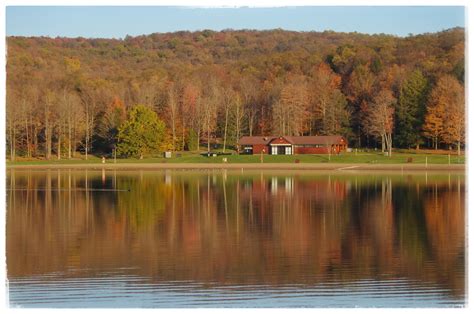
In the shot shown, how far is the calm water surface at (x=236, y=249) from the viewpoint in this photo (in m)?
16.3

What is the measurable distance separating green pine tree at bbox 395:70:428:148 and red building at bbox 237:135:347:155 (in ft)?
21.1

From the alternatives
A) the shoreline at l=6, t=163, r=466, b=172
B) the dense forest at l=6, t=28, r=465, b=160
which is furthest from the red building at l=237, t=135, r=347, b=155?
the shoreline at l=6, t=163, r=466, b=172

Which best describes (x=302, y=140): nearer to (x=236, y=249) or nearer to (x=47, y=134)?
(x=47, y=134)

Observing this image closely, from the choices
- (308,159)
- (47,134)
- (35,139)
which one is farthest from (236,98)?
(35,139)

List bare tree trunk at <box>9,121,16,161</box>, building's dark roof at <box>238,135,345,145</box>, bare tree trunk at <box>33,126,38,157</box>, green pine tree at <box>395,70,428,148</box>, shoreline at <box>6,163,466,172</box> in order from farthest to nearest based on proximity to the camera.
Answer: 1. green pine tree at <box>395,70,428,148</box>
2. building's dark roof at <box>238,135,345,145</box>
3. bare tree trunk at <box>33,126,38,157</box>
4. bare tree trunk at <box>9,121,16,161</box>
5. shoreline at <box>6,163,466,172</box>

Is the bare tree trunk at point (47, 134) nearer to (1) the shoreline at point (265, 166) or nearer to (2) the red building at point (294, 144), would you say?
(1) the shoreline at point (265, 166)

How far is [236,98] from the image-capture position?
9788cm

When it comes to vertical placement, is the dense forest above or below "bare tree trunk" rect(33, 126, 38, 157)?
above

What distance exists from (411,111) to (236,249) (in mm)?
69593

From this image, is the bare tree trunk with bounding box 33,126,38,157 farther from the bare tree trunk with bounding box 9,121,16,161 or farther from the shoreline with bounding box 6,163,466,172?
the shoreline with bounding box 6,163,466,172

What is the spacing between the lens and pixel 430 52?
10531 centimetres

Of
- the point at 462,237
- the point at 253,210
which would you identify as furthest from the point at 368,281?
the point at 253,210

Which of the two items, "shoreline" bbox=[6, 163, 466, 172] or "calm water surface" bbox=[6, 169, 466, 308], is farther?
"shoreline" bbox=[6, 163, 466, 172]

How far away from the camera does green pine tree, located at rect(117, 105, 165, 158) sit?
277 ft
